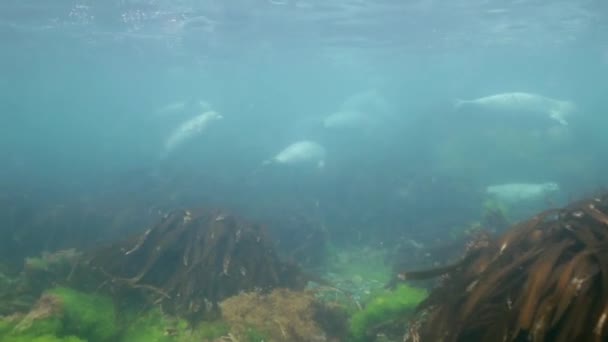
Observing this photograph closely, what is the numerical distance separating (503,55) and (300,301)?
48.2 m

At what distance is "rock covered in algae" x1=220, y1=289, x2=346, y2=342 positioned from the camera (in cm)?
407

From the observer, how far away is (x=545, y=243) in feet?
12.1

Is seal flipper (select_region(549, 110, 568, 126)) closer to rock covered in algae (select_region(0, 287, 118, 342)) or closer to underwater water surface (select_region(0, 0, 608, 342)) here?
underwater water surface (select_region(0, 0, 608, 342))

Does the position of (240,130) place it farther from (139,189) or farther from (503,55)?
(503,55)

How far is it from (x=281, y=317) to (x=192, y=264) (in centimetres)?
196

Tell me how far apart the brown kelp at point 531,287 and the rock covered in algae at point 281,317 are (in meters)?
1.07

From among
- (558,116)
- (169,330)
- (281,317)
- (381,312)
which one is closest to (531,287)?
(381,312)

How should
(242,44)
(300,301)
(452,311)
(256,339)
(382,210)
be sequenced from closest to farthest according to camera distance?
(452,311) < (256,339) < (300,301) < (382,210) < (242,44)

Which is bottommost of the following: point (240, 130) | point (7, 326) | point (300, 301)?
point (240, 130)

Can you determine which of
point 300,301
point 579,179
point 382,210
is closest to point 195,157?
point 382,210

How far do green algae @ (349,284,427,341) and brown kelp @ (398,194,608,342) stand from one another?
1.48ft

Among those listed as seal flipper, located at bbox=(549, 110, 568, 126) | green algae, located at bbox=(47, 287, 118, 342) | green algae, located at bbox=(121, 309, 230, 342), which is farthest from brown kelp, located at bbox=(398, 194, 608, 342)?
seal flipper, located at bbox=(549, 110, 568, 126)

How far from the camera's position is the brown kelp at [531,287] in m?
2.67

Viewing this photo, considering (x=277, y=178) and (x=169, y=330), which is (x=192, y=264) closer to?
(x=169, y=330)
